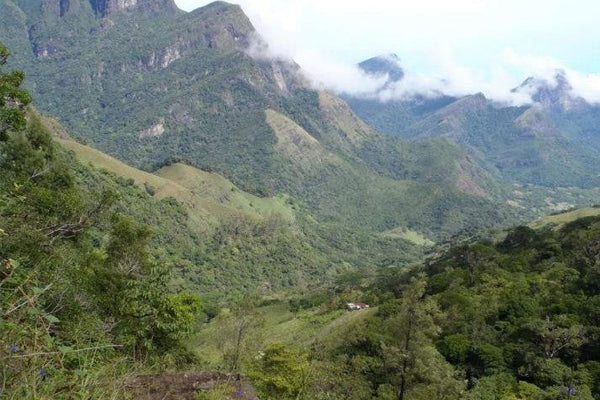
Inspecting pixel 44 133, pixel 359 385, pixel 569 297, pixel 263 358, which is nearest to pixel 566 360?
pixel 569 297

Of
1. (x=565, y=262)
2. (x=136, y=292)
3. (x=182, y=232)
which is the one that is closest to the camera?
(x=136, y=292)

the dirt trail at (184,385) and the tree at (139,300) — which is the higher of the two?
the dirt trail at (184,385)

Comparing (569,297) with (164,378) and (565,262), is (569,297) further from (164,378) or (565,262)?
(164,378)

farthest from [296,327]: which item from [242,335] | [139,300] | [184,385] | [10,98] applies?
[184,385]

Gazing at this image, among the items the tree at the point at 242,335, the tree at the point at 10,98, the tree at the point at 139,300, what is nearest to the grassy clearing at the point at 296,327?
the tree at the point at 242,335

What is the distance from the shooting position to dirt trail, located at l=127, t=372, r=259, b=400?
1156 cm

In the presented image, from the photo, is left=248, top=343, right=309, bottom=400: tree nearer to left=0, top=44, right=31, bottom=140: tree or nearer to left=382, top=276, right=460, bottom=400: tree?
left=382, top=276, right=460, bottom=400: tree

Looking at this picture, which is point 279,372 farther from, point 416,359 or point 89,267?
point 89,267

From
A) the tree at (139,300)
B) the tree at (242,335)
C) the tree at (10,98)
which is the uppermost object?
the tree at (10,98)

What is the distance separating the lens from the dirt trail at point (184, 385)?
11.6 meters

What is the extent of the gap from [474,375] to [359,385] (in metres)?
10.7

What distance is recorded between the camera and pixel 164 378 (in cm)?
1270

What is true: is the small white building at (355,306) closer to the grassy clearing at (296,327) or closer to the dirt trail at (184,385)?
the grassy clearing at (296,327)

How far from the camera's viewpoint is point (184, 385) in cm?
1263
